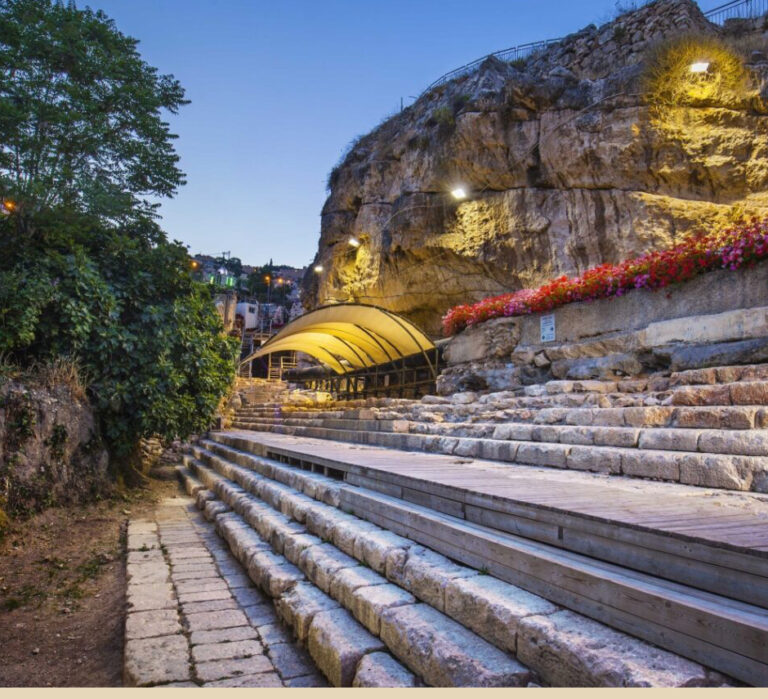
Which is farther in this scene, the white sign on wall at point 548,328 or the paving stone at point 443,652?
Result: the white sign on wall at point 548,328

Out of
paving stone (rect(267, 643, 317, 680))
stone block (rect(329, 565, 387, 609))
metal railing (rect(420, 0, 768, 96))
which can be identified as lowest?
paving stone (rect(267, 643, 317, 680))

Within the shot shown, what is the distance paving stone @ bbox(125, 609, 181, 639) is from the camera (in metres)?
3.11

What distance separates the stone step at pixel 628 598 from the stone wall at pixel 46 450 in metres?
5.42

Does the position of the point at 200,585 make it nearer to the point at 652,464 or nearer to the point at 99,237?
the point at 652,464

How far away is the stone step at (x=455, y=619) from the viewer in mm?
1539

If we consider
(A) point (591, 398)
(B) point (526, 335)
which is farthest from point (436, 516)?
(B) point (526, 335)

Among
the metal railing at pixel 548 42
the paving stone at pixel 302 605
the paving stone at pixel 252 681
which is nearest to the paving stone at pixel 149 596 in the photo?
the paving stone at pixel 302 605

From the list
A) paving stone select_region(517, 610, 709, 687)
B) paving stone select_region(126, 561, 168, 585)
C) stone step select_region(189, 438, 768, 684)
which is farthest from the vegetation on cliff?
paving stone select_region(517, 610, 709, 687)

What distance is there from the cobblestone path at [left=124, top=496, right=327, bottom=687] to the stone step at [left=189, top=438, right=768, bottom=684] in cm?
103

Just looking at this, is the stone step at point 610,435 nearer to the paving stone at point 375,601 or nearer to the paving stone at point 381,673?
the paving stone at point 375,601

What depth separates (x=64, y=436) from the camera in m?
6.67

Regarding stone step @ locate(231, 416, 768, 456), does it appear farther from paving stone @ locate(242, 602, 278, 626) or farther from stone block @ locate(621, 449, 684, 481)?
paving stone @ locate(242, 602, 278, 626)

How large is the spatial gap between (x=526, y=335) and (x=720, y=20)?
16.3 meters

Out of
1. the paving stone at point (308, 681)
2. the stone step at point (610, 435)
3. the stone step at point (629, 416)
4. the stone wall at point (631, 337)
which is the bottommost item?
the paving stone at point (308, 681)
